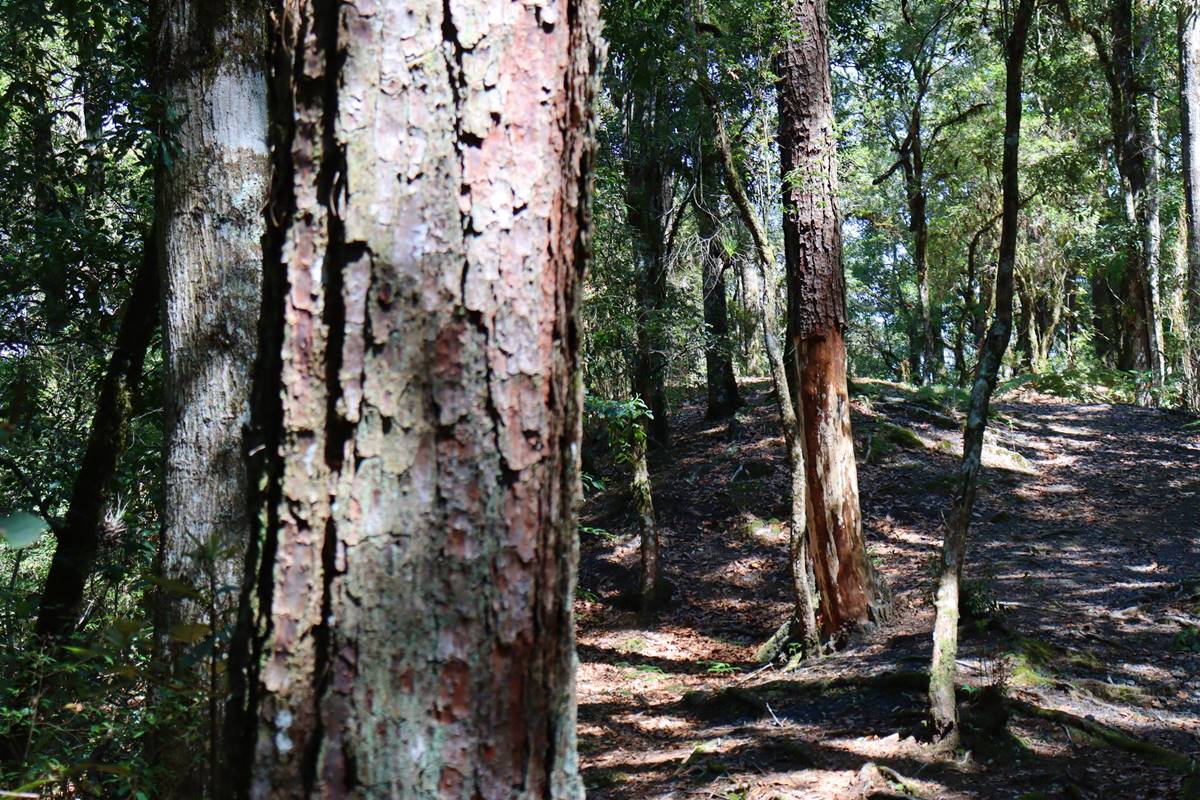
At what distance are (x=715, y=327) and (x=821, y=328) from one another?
6059 mm

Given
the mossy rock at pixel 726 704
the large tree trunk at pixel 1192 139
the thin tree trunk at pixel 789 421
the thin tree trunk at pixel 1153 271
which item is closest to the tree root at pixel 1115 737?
the mossy rock at pixel 726 704

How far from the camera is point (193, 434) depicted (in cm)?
372

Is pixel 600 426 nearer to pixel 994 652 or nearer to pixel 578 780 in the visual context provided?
pixel 994 652

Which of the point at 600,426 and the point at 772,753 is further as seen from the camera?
the point at 600,426

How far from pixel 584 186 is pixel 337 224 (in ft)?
1.50

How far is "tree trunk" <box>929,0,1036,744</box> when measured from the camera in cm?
532

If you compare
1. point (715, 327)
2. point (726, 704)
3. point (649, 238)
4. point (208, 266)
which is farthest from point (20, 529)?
point (715, 327)

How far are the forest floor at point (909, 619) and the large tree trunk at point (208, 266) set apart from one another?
3107 millimetres

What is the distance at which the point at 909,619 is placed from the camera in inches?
317

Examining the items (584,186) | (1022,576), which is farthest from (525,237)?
(1022,576)

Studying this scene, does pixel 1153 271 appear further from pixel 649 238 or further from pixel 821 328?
pixel 821 328

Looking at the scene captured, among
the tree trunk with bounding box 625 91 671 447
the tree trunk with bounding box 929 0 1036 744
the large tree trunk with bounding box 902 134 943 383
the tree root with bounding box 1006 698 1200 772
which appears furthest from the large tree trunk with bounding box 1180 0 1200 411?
the tree root with bounding box 1006 698 1200 772

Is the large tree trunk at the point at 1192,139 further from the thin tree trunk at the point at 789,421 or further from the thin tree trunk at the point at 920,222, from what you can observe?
the thin tree trunk at the point at 789,421

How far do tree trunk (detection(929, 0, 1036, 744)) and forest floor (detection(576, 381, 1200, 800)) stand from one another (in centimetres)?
37
